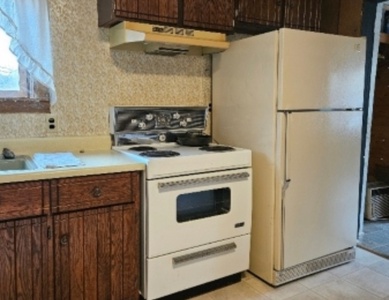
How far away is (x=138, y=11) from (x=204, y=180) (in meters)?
1.07

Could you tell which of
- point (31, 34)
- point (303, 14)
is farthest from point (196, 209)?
point (303, 14)

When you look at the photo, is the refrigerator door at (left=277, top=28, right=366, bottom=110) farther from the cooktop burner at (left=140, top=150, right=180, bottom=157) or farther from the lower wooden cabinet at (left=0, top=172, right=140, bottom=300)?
the lower wooden cabinet at (left=0, top=172, right=140, bottom=300)

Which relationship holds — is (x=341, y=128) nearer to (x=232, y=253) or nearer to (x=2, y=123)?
(x=232, y=253)

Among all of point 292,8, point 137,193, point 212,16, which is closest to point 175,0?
point 212,16

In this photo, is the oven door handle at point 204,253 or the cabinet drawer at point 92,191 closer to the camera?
the cabinet drawer at point 92,191

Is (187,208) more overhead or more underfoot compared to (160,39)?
more underfoot

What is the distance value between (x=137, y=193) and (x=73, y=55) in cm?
101

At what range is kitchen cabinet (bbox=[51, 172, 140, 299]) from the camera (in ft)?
6.01

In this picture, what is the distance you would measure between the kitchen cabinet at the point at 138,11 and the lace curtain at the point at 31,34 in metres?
0.34

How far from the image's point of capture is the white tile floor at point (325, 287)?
7.45 ft

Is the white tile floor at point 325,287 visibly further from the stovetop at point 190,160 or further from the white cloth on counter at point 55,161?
the white cloth on counter at point 55,161

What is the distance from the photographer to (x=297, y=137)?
2.32 metres

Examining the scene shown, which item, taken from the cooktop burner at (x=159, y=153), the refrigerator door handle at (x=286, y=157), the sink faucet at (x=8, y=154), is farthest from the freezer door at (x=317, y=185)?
the sink faucet at (x=8, y=154)

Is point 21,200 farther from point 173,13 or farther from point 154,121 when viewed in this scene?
point 173,13
